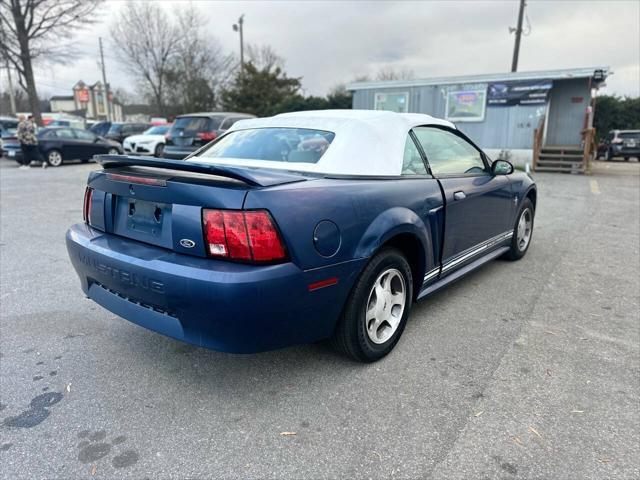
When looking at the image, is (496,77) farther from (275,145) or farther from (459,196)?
(275,145)

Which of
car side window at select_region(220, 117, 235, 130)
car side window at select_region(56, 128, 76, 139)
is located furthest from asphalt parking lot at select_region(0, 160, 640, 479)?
car side window at select_region(56, 128, 76, 139)

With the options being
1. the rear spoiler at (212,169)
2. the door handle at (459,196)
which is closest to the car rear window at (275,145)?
the rear spoiler at (212,169)

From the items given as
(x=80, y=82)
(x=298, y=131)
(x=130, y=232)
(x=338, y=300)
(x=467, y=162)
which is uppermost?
(x=80, y=82)

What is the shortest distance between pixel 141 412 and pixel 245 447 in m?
0.63

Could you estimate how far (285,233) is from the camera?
7.09 ft

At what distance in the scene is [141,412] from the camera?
233 centimetres

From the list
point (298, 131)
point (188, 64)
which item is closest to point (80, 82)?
point (188, 64)

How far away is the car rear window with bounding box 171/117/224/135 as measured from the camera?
1177cm

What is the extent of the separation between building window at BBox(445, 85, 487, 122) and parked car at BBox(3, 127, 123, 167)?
44.2 ft

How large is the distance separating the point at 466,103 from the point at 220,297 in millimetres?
18023

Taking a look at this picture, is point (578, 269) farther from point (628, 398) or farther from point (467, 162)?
point (628, 398)

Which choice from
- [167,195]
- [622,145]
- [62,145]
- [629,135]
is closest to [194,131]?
[62,145]

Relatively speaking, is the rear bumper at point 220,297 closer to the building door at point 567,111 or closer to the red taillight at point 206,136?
the red taillight at point 206,136

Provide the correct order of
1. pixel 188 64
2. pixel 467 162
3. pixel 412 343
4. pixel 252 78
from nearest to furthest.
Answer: pixel 412 343 < pixel 467 162 < pixel 252 78 < pixel 188 64
